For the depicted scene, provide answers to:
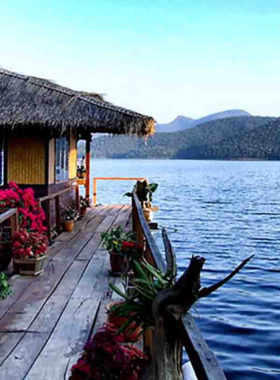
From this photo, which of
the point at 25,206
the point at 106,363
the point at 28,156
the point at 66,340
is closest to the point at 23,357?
the point at 66,340

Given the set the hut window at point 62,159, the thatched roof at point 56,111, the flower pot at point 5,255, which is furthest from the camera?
the hut window at point 62,159

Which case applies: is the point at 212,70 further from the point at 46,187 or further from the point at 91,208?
the point at 46,187

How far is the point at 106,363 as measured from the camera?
2166 millimetres

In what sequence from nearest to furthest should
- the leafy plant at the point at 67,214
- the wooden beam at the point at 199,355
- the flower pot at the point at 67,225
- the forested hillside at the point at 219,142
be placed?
the wooden beam at the point at 199,355 → the flower pot at the point at 67,225 → the leafy plant at the point at 67,214 → the forested hillside at the point at 219,142

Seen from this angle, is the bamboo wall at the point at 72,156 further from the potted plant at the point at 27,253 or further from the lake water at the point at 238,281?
the potted plant at the point at 27,253

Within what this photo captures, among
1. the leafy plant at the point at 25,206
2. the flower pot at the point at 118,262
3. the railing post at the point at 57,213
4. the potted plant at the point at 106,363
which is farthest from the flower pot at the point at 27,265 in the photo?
the potted plant at the point at 106,363

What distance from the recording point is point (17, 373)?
2986 millimetres

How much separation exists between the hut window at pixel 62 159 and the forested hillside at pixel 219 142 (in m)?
56.4

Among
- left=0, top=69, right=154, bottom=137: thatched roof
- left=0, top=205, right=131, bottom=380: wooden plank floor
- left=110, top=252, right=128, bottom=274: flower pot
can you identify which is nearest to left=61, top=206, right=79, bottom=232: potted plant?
left=0, top=69, right=154, bottom=137: thatched roof

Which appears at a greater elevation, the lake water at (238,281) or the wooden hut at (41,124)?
the wooden hut at (41,124)

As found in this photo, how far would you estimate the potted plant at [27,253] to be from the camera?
5258mm

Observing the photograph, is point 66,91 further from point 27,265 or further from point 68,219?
point 27,265

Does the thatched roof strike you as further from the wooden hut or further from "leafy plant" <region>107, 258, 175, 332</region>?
"leafy plant" <region>107, 258, 175, 332</region>

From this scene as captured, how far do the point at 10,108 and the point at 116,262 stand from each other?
142 inches
